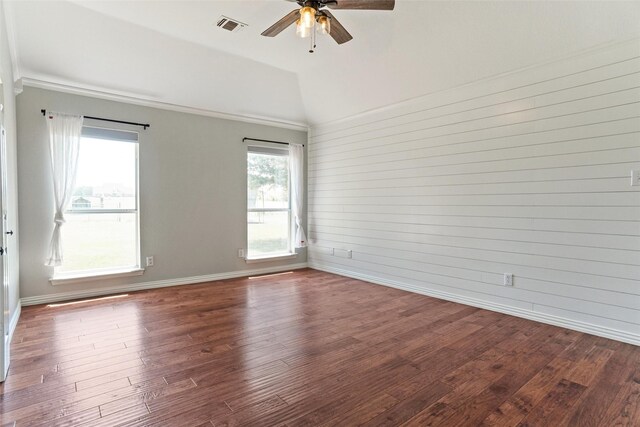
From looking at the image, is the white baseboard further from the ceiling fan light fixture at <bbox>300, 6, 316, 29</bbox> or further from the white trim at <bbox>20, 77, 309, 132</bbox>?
the ceiling fan light fixture at <bbox>300, 6, 316, 29</bbox>

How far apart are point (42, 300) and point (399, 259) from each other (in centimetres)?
457

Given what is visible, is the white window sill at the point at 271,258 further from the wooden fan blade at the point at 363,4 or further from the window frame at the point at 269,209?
the wooden fan blade at the point at 363,4

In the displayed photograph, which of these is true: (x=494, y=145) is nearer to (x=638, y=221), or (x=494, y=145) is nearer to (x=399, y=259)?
(x=638, y=221)

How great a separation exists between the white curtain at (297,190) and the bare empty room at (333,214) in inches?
21.7

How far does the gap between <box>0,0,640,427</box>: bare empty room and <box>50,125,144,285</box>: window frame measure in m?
0.03

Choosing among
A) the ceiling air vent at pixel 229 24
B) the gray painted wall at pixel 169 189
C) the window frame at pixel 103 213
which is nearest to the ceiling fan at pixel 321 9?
the ceiling air vent at pixel 229 24

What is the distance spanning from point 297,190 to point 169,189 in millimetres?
2177

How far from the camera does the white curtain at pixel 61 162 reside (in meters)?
3.95

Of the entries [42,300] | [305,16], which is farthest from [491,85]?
[42,300]

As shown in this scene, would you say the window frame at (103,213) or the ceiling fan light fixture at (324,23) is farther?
the window frame at (103,213)

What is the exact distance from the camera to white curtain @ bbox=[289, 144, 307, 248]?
610cm

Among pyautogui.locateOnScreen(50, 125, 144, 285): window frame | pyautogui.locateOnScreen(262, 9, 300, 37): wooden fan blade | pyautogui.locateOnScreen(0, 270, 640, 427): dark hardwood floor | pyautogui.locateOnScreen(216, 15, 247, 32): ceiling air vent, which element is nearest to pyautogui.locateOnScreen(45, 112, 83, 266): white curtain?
pyautogui.locateOnScreen(50, 125, 144, 285): window frame

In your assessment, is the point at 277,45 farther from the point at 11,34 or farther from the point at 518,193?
the point at 518,193

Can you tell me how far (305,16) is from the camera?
2.55 meters
